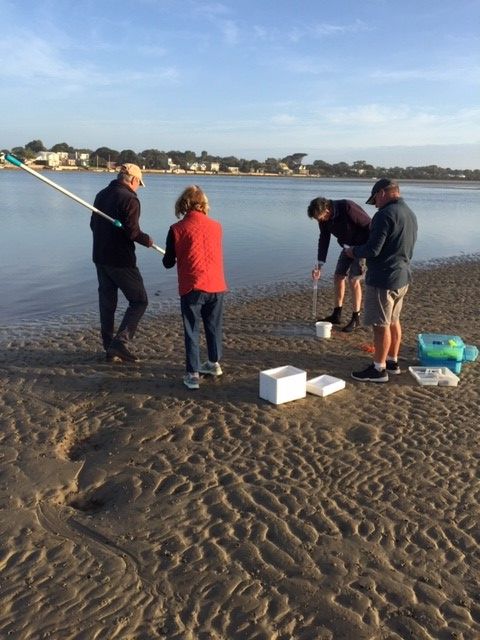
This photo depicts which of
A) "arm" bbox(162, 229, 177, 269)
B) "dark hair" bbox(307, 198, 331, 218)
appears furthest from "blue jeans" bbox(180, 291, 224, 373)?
"dark hair" bbox(307, 198, 331, 218)

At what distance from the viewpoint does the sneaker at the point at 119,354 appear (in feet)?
21.0

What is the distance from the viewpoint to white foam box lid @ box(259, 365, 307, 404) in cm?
525

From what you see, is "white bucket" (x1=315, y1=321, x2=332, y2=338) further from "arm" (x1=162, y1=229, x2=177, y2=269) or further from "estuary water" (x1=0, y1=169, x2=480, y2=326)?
"estuary water" (x1=0, y1=169, x2=480, y2=326)

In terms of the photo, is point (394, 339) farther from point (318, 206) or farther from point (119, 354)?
point (119, 354)

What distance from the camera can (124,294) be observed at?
239 inches

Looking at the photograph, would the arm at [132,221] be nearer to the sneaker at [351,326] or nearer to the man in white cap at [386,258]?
the man in white cap at [386,258]

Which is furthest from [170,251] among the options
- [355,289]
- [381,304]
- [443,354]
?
[443,354]

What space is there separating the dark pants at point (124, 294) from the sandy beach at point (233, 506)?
460mm

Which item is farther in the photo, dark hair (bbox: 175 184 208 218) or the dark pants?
the dark pants

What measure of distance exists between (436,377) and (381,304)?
41.8 inches

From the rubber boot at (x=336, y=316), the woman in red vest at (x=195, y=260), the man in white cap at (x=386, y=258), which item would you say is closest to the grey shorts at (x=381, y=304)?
the man in white cap at (x=386, y=258)

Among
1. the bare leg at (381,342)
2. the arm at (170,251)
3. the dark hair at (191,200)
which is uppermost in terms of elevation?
the dark hair at (191,200)

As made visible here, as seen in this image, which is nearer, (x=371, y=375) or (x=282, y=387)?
(x=282, y=387)

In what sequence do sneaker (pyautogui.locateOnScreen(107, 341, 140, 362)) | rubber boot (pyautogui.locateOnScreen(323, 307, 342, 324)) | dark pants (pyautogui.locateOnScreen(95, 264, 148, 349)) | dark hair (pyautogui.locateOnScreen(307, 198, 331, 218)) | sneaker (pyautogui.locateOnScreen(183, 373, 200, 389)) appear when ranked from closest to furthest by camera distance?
sneaker (pyautogui.locateOnScreen(183, 373, 200, 389)) → dark pants (pyautogui.locateOnScreen(95, 264, 148, 349)) → sneaker (pyautogui.locateOnScreen(107, 341, 140, 362)) → dark hair (pyautogui.locateOnScreen(307, 198, 331, 218)) → rubber boot (pyautogui.locateOnScreen(323, 307, 342, 324))
